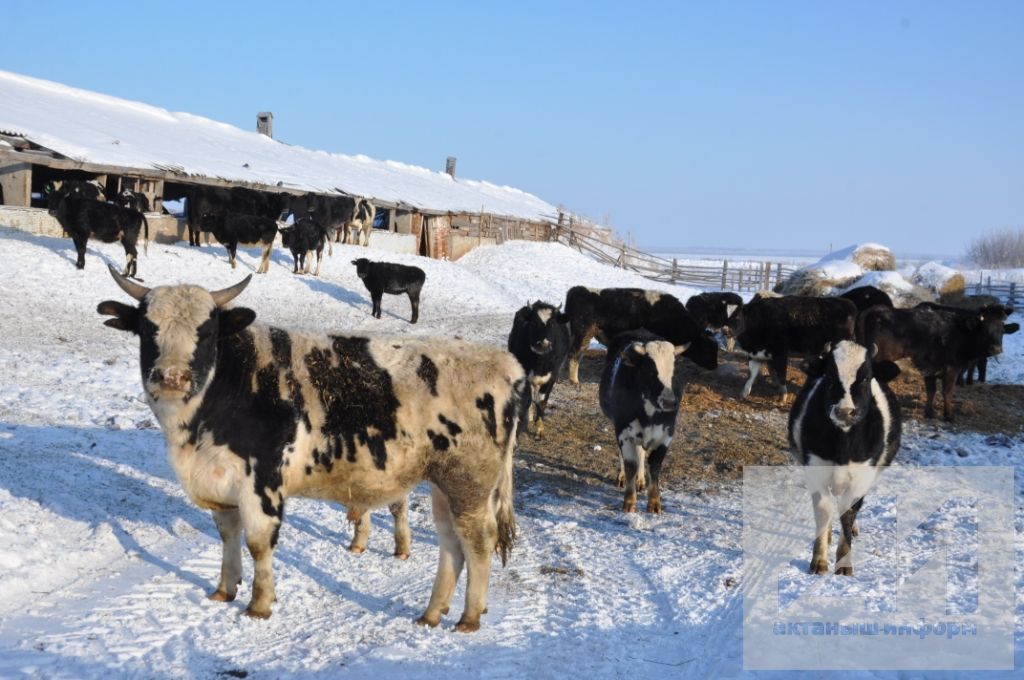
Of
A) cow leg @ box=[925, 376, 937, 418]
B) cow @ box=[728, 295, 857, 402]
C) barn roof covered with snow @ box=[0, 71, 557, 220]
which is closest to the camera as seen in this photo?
cow leg @ box=[925, 376, 937, 418]

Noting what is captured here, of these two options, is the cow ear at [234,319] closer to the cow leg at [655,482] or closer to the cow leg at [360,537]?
the cow leg at [360,537]

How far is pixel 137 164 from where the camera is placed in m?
25.0

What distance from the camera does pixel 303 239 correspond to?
24406mm

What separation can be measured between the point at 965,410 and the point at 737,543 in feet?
29.3

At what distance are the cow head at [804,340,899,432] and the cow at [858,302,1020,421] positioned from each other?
761 cm

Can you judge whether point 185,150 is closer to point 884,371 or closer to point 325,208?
point 325,208

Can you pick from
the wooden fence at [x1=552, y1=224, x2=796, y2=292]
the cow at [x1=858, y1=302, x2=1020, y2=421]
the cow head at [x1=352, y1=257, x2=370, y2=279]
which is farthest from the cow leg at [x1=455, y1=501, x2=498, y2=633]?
the wooden fence at [x1=552, y1=224, x2=796, y2=292]

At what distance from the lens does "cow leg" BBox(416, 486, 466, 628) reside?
5715mm

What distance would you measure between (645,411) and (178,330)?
4921 millimetres

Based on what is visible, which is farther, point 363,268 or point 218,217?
point 218,217

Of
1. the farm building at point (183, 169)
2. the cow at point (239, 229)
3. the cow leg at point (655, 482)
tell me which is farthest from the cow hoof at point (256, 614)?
the farm building at point (183, 169)

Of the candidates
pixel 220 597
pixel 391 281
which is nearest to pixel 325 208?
pixel 391 281

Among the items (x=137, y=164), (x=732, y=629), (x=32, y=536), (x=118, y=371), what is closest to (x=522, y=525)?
(x=732, y=629)

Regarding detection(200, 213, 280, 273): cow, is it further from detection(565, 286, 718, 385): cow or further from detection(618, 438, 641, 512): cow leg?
detection(618, 438, 641, 512): cow leg
